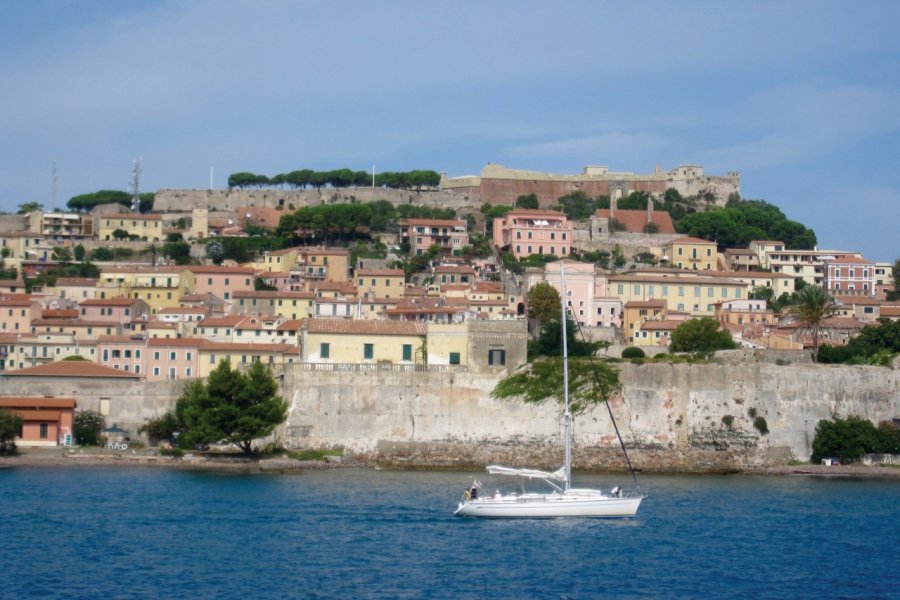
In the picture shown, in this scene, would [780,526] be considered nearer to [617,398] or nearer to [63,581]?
[617,398]

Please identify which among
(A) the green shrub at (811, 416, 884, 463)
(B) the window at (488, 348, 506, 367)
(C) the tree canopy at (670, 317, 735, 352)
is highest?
(C) the tree canopy at (670, 317, 735, 352)

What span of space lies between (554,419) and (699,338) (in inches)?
577

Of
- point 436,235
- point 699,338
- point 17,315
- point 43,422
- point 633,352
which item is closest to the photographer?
point 43,422

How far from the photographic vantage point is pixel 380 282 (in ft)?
253

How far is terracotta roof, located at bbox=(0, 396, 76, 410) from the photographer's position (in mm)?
50250

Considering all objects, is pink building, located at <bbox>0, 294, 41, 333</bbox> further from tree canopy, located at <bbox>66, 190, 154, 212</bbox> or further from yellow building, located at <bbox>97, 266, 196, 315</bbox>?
tree canopy, located at <bbox>66, 190, 154, 212</bbox>

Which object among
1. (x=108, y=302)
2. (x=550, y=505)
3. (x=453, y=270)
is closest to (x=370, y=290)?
(x=453, y=270)

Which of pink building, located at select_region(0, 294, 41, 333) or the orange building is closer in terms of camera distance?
the orange building

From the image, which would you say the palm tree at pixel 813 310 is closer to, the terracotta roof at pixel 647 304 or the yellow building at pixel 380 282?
the terracotta roof at pixel 647 304

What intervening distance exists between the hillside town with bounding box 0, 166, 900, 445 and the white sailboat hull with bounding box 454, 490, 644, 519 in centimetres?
1134

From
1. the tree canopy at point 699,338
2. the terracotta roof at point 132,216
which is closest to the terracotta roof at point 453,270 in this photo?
the tree canopy at point 699,338

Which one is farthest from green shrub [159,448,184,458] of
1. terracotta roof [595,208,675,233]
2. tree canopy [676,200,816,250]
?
tree canopy [676,200,816,250]

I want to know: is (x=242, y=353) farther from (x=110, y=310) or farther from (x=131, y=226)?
(x=131, y=226)

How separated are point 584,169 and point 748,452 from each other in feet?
205
